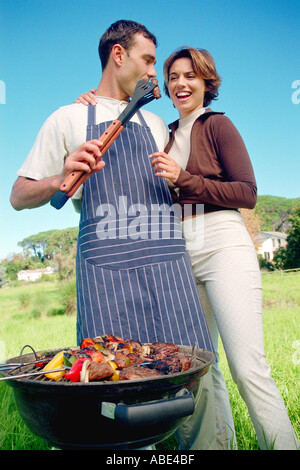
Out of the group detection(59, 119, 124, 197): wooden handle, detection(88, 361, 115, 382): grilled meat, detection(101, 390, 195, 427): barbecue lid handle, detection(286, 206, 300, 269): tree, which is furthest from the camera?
detection(286, 206, 300, 269): tree

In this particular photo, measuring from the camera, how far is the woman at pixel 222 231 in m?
1.39

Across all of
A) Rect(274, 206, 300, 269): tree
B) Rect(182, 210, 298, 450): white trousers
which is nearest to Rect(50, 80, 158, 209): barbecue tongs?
Rect(182, 210, 298, 450): white trousers

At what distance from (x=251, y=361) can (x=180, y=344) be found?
0.89ft

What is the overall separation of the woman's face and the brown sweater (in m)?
0.10

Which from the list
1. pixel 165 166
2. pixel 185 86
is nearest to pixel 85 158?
pixel 165 166

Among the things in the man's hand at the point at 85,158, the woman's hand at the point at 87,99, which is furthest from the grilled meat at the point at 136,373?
the woman's hand at the point at 87,99

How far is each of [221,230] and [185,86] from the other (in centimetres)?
72

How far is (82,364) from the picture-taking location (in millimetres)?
948

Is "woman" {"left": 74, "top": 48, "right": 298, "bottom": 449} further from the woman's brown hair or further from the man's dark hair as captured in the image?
the man's dark hair

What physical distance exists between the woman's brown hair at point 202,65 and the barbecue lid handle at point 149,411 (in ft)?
4.70

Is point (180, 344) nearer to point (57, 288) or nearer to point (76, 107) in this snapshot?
point (76, 107)

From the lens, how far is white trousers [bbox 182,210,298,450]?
1.37 meters

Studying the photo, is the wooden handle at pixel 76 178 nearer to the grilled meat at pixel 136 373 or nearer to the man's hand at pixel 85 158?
the man's hand at pixel 85 158
